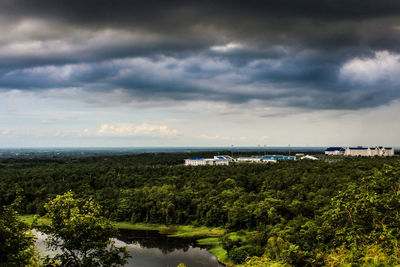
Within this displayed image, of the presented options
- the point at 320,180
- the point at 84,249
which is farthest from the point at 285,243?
the point at 320,180

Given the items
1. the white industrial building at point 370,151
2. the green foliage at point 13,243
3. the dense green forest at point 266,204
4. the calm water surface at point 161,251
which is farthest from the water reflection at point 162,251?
the white industrial building at point 370,151

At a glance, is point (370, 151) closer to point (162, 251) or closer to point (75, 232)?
point (162, 251)

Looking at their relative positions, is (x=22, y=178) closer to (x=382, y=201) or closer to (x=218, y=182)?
(x=218, y=182)

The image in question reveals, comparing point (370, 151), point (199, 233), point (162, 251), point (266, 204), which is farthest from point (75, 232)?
point (370, 151)

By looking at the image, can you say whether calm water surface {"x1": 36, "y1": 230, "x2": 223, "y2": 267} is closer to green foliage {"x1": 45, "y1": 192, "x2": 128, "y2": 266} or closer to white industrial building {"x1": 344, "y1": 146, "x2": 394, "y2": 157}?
green foliage {"x1": 45, "y1": 192, "x2": 128, "y2": 266}

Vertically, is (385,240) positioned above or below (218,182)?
above

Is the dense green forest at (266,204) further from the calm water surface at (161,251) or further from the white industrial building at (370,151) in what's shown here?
the white industrial building at (370,151)
